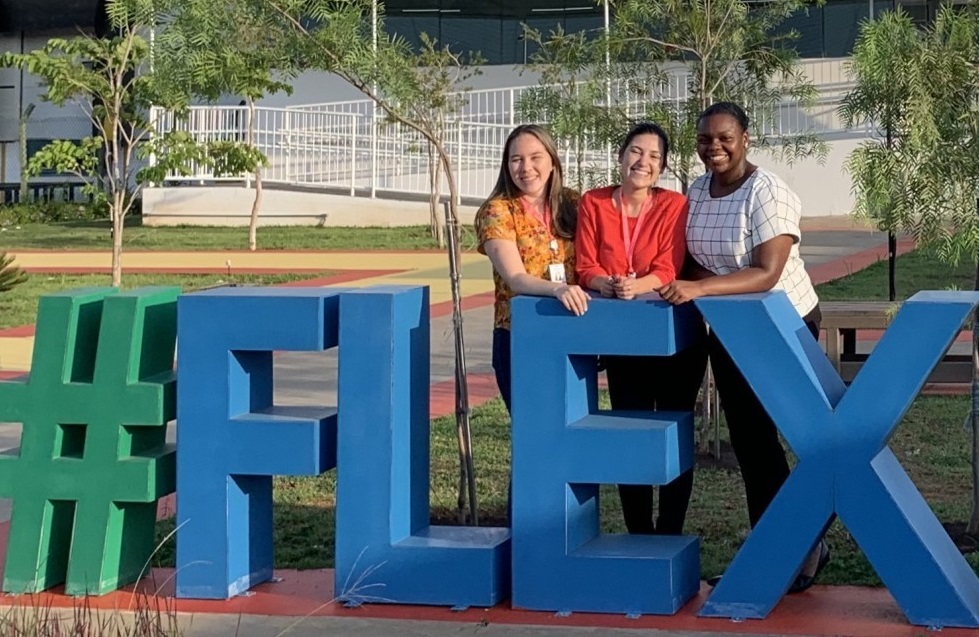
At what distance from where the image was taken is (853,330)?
1070cm

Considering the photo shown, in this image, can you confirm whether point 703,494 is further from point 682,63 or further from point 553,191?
point 682,63

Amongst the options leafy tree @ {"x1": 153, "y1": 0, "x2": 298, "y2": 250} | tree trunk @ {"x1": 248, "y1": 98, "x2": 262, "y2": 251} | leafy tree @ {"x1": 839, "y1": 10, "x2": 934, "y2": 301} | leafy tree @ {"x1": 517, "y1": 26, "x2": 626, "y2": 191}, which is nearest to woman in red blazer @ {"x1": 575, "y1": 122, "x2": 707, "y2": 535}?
leafy tree @ {"x1": 839, "y1": 10, "x2": 934, "y2": 301}

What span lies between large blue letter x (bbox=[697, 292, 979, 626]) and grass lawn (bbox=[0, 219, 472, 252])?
652 inches

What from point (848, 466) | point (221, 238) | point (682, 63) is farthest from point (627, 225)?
point (221, 238)

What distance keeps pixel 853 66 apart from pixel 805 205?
68.7 feet

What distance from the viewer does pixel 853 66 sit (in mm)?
6527

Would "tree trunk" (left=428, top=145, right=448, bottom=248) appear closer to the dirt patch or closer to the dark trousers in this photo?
the dirt patch

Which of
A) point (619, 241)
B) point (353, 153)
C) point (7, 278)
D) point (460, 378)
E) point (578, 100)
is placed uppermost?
point (353, 153)

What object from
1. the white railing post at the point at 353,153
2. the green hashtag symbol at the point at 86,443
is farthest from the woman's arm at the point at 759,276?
the white railing post at the point at 353,153

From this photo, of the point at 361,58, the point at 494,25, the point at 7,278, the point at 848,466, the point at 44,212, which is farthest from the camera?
the point at 494,25

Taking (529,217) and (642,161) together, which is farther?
(529,217)

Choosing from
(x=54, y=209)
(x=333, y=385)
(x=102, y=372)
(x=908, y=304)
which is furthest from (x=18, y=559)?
(x=54, y=209)

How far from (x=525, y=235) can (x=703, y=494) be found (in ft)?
7.71

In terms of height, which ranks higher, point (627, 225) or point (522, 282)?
point (627, 225)
